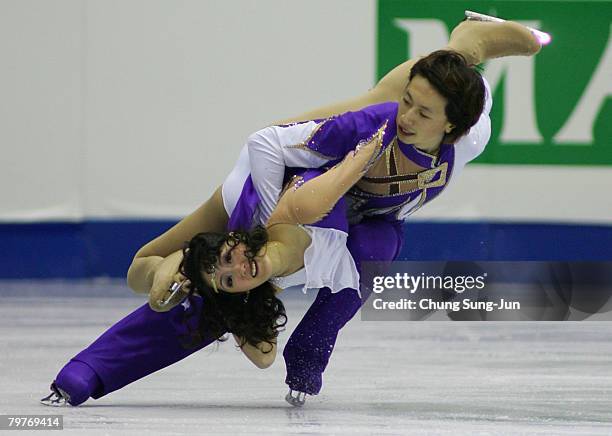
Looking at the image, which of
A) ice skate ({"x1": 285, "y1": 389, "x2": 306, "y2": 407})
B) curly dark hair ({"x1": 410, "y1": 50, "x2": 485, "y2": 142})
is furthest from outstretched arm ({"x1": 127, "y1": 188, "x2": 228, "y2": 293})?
curly dark hair ({"x1": 410, "y1": 50, "x2": 485, "y2": 142})

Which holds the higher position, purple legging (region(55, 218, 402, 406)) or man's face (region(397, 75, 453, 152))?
man's face (region(397, 75, 453, 152))

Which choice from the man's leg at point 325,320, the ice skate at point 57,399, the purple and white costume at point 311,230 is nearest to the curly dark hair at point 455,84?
Result: the purple and white costume at point 311,230

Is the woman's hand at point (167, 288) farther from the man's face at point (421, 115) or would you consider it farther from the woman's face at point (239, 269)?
→ the man's face at point (421, 115)

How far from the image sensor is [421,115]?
2.84 m

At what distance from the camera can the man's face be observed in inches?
111

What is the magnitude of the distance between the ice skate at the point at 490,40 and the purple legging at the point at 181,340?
577 millimetres

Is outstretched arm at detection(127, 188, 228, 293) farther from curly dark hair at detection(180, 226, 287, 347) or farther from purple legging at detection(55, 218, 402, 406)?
curly dark hair at detection(180, 226, 287, 347)

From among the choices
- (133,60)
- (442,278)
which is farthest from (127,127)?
(442,278)

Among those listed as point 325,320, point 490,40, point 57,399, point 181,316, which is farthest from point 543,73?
point 57,399

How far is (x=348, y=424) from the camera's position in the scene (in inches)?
113

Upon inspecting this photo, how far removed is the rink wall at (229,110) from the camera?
5965 mm

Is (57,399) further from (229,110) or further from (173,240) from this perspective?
(229,110)

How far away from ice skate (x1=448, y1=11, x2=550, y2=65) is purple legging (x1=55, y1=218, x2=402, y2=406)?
58 centimetres

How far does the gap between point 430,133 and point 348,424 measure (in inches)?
29.1
